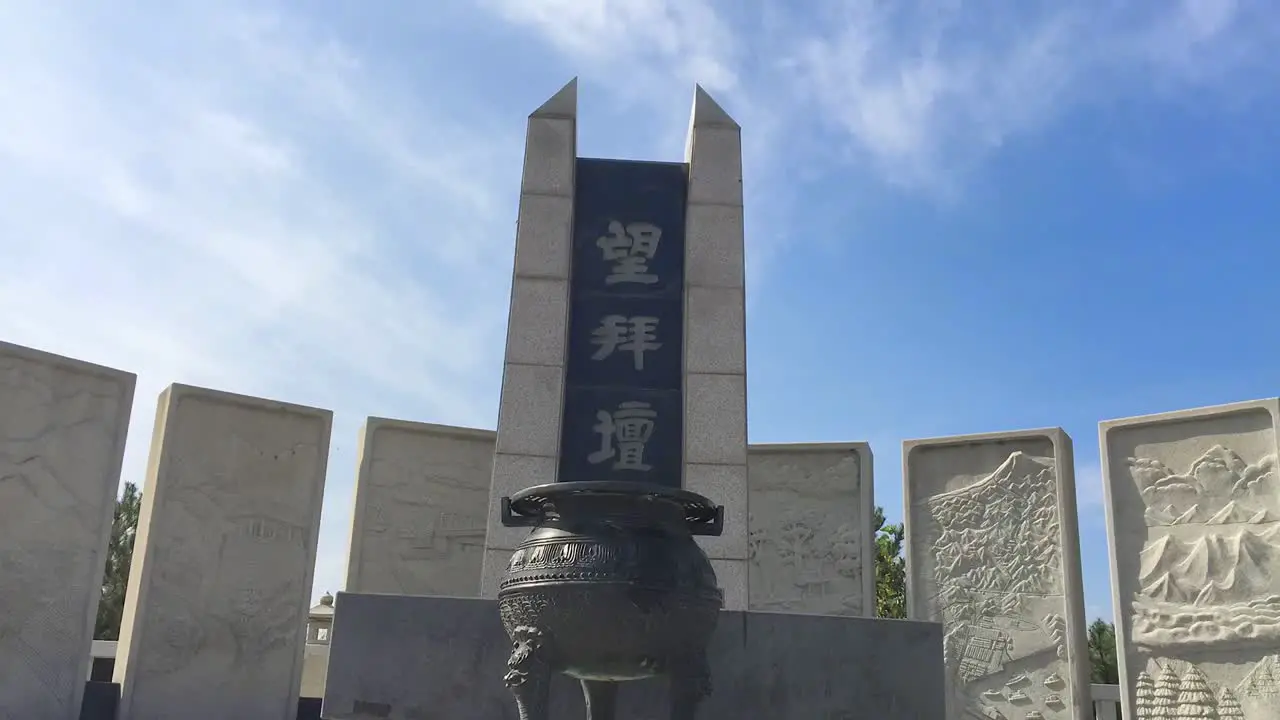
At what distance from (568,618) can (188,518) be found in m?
6.00

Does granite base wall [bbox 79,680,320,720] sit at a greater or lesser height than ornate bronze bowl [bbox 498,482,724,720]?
lesser

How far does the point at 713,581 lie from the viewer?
3096 millimetres

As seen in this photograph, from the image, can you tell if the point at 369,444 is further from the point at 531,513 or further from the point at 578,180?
the point at 531,513

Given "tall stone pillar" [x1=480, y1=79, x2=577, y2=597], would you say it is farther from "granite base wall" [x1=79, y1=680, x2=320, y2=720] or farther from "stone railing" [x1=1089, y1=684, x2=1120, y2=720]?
"stone railing" [x1=1089, y1=684, x2=1120, y2=720]

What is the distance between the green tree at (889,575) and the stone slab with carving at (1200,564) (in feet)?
24.0

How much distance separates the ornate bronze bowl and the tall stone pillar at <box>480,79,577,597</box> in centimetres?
219

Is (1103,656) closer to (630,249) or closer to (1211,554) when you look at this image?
(1211,554)

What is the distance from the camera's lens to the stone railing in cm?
917

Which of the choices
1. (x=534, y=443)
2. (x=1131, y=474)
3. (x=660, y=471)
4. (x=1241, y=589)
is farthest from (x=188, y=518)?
(x=1241, y=589)

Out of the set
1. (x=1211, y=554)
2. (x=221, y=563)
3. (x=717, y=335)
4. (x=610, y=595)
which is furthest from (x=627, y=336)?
(x=1211, y=554)

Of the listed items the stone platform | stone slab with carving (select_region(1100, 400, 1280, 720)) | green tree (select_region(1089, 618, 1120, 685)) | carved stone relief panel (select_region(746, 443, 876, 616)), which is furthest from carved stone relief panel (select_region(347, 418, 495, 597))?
green tree (select_region(1089, 618, 1120, 685))

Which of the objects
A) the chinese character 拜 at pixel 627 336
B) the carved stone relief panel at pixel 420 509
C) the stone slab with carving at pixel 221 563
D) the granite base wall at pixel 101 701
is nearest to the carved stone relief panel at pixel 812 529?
the carved stone relief panel at pixel 420 509

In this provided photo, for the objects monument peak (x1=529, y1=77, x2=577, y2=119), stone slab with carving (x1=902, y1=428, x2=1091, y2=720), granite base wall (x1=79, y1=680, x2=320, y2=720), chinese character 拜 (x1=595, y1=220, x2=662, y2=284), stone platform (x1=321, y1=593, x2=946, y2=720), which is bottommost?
granite base wall (x1=79, y1=680, x2=320, y2=720)


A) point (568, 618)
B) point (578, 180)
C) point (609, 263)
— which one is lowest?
→ point (568, 618)
